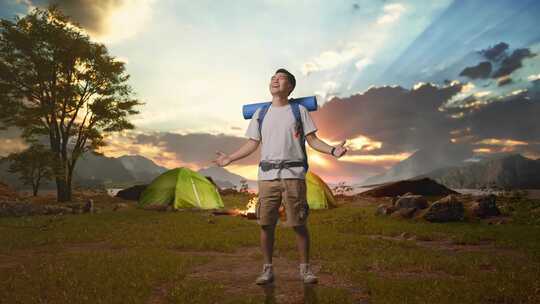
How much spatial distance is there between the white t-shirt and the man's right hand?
918 millimetres

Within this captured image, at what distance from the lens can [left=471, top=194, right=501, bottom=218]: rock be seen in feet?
51.6

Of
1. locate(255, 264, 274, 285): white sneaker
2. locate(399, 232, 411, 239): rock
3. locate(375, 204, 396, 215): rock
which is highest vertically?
locate(375, 204, 396, 215): rock

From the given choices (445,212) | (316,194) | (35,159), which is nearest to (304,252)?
(445,212)

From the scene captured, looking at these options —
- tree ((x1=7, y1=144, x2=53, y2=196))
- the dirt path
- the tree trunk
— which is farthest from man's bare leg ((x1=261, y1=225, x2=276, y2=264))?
the tree trunk

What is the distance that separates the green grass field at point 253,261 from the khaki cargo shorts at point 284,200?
1077mm

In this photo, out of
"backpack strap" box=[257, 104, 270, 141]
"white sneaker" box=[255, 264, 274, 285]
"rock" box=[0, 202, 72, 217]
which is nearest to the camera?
"white sneaker" box=[255, 264, 274, 285]

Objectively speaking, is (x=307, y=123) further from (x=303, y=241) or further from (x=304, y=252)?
(x=304, y=252)

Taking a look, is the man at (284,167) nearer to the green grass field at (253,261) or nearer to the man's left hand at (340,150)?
the man's left hand at (340,150)

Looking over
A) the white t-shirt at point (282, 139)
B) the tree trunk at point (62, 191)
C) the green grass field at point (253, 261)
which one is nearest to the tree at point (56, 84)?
the tree trunk at point (62, 191)

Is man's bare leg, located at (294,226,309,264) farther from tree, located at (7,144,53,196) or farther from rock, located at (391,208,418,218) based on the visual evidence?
tree, located at (7,144,53,196)

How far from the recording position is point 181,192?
22.0m

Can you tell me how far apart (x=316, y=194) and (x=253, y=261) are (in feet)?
47.3

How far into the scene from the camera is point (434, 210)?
15.3 meters

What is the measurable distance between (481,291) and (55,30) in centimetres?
3140
